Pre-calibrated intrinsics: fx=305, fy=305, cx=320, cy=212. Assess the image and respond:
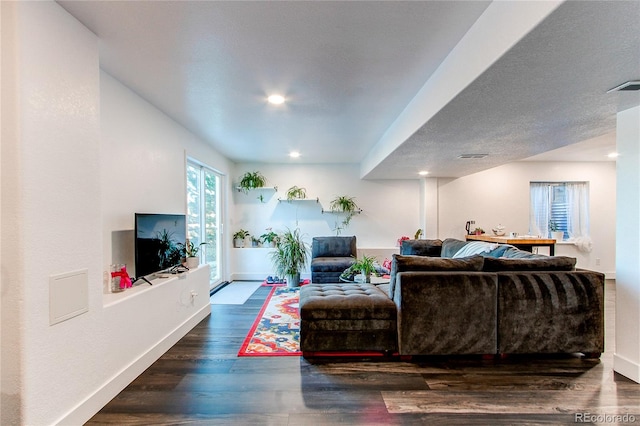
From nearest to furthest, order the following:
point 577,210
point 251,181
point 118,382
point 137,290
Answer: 1. point 118,382
2. point 137,290
3. point 251,181
4. point 577,210

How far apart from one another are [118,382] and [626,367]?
3784mm

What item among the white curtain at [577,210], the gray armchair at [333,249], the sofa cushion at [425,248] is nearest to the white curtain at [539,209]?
the white curtain at [577,210]

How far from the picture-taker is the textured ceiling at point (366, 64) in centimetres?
156

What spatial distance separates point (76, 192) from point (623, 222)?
3871 mm

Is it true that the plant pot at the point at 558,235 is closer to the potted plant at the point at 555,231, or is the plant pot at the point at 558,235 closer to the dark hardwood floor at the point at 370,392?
the potted plant at the point at 555,231

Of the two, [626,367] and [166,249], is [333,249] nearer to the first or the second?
[166,249]

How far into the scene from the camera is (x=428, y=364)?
8.46ft

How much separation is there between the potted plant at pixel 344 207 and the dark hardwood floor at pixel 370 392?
3.90m

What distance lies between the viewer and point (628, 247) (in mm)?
2385

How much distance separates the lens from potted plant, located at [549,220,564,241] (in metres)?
6.07

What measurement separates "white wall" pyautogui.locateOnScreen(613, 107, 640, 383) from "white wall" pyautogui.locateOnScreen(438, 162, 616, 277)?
3717 mm

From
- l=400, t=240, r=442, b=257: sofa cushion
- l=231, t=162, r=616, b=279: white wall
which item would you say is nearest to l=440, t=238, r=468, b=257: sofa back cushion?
l=400, t=240, r=442, b=257: sofa cushion

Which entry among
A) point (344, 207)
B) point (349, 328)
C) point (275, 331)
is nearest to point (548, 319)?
point (349, 328)

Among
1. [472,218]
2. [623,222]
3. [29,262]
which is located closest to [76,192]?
[29,262]
